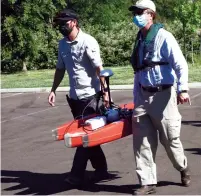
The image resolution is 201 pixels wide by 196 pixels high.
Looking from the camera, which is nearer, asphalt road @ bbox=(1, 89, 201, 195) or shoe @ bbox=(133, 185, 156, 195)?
shoe @ bbox=(133, 185, 156, 195)

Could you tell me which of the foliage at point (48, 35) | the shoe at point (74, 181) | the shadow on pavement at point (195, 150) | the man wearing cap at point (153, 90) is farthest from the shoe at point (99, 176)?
the foliage at point (48, 35)

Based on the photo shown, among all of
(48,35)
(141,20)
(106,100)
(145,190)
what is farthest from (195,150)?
(48,35)

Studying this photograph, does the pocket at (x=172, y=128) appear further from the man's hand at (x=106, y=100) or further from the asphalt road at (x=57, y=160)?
the man's hand at (x=106, y=100)

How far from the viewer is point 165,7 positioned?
54.0 metres

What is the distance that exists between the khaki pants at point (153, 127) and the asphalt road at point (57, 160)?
33 cm

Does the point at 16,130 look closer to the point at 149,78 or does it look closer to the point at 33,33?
the point at 149,78

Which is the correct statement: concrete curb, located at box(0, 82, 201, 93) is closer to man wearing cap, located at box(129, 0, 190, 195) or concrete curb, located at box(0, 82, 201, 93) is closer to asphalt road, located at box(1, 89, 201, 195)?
asphalt road, located at box(1, 89, 201, 195)

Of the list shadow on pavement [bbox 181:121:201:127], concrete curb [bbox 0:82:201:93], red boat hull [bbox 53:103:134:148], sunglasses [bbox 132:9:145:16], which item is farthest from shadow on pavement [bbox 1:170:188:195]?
concrete curb [bbox 0:82:201:93]

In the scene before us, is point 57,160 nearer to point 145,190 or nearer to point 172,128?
point 145,190

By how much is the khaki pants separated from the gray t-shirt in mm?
755

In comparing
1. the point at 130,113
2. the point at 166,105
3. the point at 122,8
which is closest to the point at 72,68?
the point at 130,113

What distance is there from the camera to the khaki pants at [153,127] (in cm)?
555

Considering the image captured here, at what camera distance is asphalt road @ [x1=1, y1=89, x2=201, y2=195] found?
6.14 metres

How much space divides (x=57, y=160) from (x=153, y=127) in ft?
7.87
